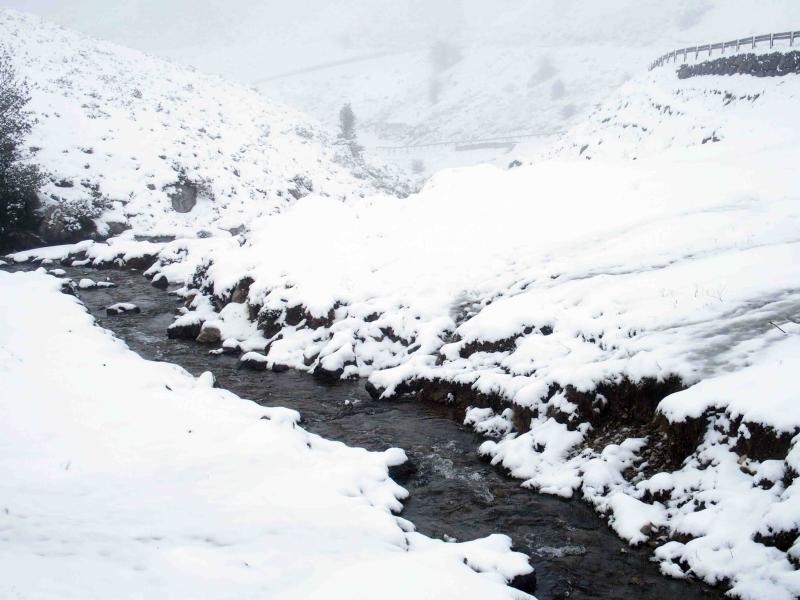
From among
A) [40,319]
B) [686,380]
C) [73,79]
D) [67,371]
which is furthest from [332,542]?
[73,79]

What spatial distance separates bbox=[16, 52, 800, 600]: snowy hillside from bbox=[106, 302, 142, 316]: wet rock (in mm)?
2001

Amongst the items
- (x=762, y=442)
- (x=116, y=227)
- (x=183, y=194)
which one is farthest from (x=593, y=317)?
(x=183, y=194)

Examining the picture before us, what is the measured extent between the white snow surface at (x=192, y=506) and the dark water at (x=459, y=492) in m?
0.54

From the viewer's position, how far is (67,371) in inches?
453

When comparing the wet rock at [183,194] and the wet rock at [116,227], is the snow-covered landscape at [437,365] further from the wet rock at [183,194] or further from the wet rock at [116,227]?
the wet rock at [183,194]

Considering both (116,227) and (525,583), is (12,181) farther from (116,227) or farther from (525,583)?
(525,583)

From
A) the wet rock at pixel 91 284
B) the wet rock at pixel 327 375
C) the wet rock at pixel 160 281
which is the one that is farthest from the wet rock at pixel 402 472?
the wet rock at pixel 91 284

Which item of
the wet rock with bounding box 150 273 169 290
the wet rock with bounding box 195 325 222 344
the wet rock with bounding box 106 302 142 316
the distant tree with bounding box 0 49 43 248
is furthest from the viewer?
the distant tree with bounding box 0 49 43 248

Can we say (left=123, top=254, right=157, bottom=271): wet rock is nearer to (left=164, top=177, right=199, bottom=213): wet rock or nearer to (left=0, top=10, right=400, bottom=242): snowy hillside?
(left=0, top=10, right=400, bottom=242): snowy hillside

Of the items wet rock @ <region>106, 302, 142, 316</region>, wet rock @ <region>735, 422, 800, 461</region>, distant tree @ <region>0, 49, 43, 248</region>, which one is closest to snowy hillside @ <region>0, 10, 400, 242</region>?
distant tree @ <region>0, 49, 43, 248</region>

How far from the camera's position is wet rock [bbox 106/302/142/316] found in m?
18.7

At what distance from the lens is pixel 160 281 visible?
2269cm

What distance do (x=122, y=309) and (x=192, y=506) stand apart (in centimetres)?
1422

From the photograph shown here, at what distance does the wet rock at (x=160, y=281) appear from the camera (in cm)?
2256
